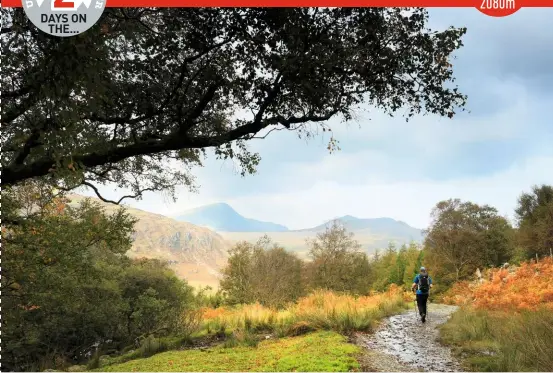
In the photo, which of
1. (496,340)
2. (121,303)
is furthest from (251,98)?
(121,303)

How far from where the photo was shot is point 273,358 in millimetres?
7883

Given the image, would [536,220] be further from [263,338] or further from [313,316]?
[263,338]

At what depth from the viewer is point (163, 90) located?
7035 mm

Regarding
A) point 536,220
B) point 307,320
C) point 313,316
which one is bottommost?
point 307,320

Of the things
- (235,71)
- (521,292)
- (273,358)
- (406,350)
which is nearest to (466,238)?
(521,292)

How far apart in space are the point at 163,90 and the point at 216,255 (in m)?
83.3

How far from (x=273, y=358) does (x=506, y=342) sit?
4.17 m

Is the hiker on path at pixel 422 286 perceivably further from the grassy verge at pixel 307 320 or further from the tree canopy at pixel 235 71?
the tree canopy at pixel 235 71

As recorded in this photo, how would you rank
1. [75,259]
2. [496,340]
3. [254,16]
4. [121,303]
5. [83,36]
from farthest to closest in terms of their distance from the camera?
[121,303] < [75,259] < [496,340] < [254,16] < [83,36]

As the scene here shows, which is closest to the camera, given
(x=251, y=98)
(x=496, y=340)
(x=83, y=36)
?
(x=83, y=36)

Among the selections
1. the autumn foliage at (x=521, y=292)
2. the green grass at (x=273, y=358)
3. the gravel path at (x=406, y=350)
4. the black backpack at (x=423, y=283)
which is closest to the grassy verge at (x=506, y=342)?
the gravel path at (x=406, y=350)

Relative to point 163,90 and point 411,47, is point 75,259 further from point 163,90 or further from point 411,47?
point 411,47

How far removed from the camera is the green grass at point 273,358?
6.88m

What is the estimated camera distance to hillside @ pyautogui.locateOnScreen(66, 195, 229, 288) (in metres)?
59.5
